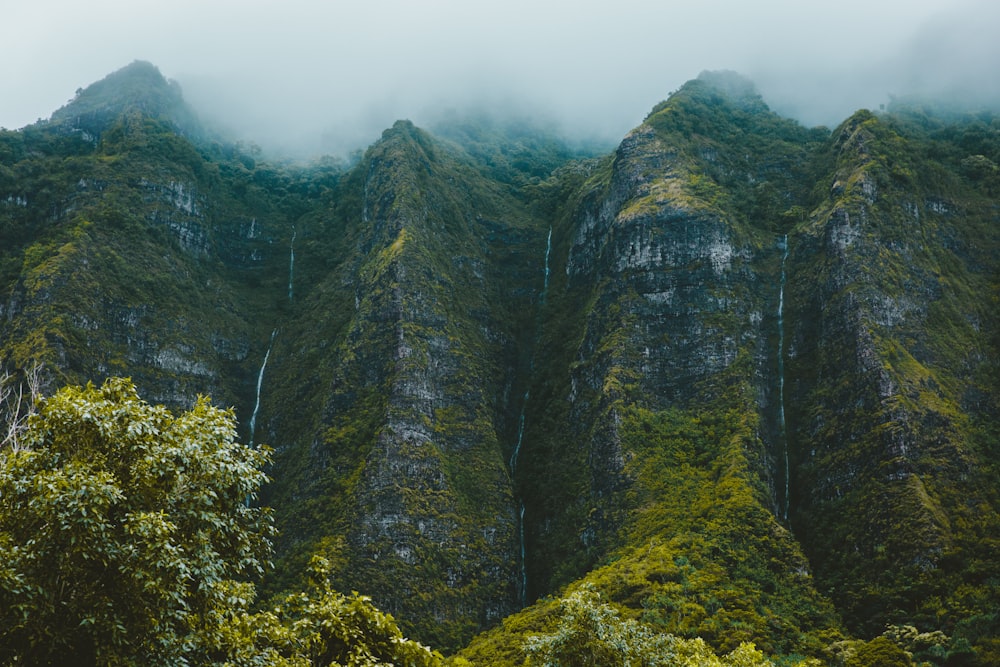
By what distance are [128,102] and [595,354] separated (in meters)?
111

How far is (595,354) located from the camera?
114375mm

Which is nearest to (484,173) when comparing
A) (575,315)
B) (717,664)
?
(575,315)

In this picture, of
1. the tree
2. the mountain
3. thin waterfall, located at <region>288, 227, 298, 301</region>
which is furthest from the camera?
thin waterfall, located at <region>288, 227, 298, 301</region>

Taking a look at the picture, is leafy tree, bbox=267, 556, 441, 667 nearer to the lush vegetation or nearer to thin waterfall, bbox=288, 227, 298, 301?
the lush vegetation

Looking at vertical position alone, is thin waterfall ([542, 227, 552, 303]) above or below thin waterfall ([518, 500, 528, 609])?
above

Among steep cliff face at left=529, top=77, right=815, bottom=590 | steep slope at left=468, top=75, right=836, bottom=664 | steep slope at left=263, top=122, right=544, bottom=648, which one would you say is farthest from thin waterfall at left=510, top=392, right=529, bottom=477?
steep cliff face at left=529, top=77, right=815, bottom=590

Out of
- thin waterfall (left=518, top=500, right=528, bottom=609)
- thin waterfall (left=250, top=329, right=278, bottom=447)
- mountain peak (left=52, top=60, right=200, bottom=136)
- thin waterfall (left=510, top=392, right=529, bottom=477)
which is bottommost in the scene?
thin waterfall (left=518, top=500, right=528, bottom=609)

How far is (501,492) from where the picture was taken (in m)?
104

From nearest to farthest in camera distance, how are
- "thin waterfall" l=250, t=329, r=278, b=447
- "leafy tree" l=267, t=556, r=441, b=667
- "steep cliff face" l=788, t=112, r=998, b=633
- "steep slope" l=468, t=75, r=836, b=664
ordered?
"leafy tree" l=267, t=556, r=441, b=667
"steep cliff face" l=788, t=112, r=998, b=633
"steep slope" l=468, t=75, r=836, b=664
"thin waterfall" l=250, t=329, r=278, b=447

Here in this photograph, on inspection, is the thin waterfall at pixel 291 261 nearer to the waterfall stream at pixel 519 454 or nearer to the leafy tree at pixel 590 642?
the waterfall stream at pixel 519 454

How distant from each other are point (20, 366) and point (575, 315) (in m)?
77.1

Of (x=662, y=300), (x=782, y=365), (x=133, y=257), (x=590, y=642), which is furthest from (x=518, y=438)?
(x=590, y=642)

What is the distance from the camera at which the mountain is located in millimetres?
81438

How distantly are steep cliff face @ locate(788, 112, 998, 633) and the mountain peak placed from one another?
128447mm
